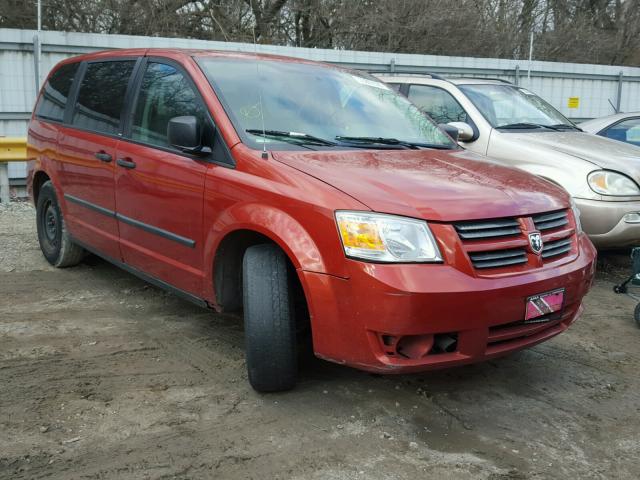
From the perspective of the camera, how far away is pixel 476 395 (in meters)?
3.47

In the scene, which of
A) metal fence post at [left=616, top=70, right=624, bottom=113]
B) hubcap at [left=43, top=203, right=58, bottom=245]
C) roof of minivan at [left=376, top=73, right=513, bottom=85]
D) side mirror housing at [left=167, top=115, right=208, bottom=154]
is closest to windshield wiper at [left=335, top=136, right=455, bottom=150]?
side mirror housing at [left=167, top=115, right=208, bottom=154]

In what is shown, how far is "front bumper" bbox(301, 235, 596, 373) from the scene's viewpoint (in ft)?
9.36

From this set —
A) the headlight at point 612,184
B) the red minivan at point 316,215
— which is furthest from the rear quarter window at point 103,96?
the headlight at point 612,184

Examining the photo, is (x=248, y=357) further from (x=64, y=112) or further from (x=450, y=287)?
(x=64, y=112)

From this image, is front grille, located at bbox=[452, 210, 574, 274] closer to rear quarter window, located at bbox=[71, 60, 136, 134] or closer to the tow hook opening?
the tow hook opening

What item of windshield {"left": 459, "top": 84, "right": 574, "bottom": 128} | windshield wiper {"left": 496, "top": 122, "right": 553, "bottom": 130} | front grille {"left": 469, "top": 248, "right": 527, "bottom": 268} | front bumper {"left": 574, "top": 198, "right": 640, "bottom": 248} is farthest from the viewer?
windshield {"left": 459, "top": 84, "right": 574, "bottom": 128}

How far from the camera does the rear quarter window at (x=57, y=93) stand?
5.33m

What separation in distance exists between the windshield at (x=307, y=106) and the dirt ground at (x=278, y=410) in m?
1.34

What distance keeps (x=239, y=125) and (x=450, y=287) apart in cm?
153

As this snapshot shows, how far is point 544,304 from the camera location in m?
3.20

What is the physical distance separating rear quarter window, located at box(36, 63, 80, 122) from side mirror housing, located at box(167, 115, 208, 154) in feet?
6.91

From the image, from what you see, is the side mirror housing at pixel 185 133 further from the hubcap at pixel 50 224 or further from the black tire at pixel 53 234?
the hubcap at pixel 50 224

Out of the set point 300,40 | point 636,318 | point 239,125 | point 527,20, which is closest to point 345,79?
point 239,125

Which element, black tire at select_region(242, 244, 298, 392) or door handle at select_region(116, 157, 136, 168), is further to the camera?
door handle at select_region(116, 157, 136, 168)
